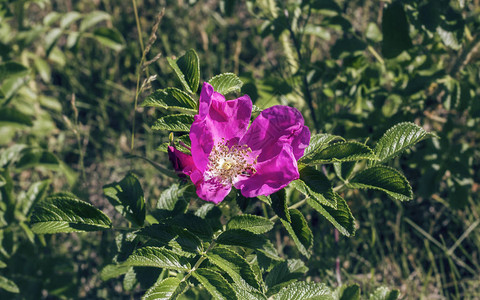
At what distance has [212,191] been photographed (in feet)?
4.19

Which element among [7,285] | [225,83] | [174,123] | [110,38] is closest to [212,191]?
[174,123]

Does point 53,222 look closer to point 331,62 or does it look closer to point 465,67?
point 331,62

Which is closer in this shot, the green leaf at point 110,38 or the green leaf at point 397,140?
the green leaf at point 397,140

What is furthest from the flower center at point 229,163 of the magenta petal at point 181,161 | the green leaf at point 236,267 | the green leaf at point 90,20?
the green leaf at point 90,20

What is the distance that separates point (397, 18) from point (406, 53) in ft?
0.96

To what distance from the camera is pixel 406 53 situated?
2.21m

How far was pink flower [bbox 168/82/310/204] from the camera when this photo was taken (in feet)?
4.05

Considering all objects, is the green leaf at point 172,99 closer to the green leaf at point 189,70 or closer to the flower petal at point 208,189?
the green leaf at point 189,70

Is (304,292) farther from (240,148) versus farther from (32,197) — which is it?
(32,197)

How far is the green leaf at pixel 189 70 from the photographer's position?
1360 mm

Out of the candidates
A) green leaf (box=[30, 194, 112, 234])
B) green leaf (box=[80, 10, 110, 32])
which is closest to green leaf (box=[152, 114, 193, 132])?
green leaf (box=[30, 194, 112, 234])

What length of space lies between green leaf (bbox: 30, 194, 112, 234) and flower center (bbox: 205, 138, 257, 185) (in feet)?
1.32

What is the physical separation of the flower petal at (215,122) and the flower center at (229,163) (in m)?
0.04

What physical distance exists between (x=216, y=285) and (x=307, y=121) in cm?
140
